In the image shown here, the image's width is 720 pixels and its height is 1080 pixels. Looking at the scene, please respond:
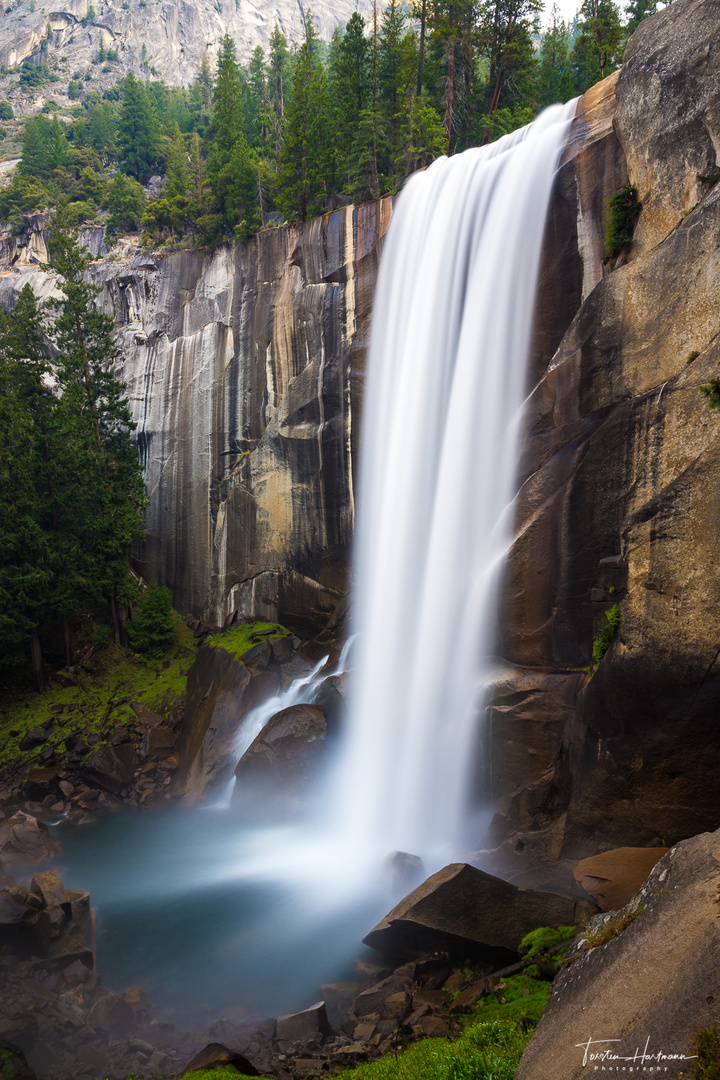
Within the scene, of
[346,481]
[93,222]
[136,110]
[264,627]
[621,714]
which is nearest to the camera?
[621,714]

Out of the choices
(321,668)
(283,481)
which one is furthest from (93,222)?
(321,668)

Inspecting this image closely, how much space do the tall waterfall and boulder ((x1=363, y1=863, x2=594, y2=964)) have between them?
Answer: 4.24 metres

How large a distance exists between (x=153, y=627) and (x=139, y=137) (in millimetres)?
45782

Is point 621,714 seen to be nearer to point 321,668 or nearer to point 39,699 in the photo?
point 321,668

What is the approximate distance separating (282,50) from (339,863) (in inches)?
2963

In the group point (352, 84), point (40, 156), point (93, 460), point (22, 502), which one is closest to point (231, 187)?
point (352, 84)

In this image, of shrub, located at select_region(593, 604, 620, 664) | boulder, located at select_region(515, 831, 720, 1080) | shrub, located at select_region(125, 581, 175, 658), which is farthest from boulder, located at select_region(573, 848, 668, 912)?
shrub, located at select_region(125, 581, 175, 658)

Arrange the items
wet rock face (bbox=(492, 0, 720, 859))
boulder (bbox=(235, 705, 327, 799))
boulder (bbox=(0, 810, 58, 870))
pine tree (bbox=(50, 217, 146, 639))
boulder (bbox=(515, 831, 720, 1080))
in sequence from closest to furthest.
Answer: boulder (bbox=(515, 831, 720, 1080))
wet rock face (bbox=(492, 0, 720, 859))
boulder (bbox=(0, 810, 58, 870))
boulder (bbox=(235, 705, 327, 799))
pine tree (bbox=(50, 217, 146, 639))

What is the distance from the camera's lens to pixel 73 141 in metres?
61.6

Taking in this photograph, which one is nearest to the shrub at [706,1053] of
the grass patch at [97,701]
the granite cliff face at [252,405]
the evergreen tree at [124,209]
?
the granite cliff face at [252,405]

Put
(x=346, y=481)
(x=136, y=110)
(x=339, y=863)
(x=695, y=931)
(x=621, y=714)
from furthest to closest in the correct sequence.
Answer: (x=136, y=110) → (x=346, y=481) → (x=339, y=863) → (x=621, y=714) → (x=695, y=931)

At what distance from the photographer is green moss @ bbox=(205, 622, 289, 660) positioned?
25031 mm

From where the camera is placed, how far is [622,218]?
1467 cm

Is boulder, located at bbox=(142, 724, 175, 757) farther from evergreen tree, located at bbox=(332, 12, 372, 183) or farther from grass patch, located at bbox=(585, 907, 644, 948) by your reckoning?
evergreen tree, located at bbox=(332, 12, 372, 183)
